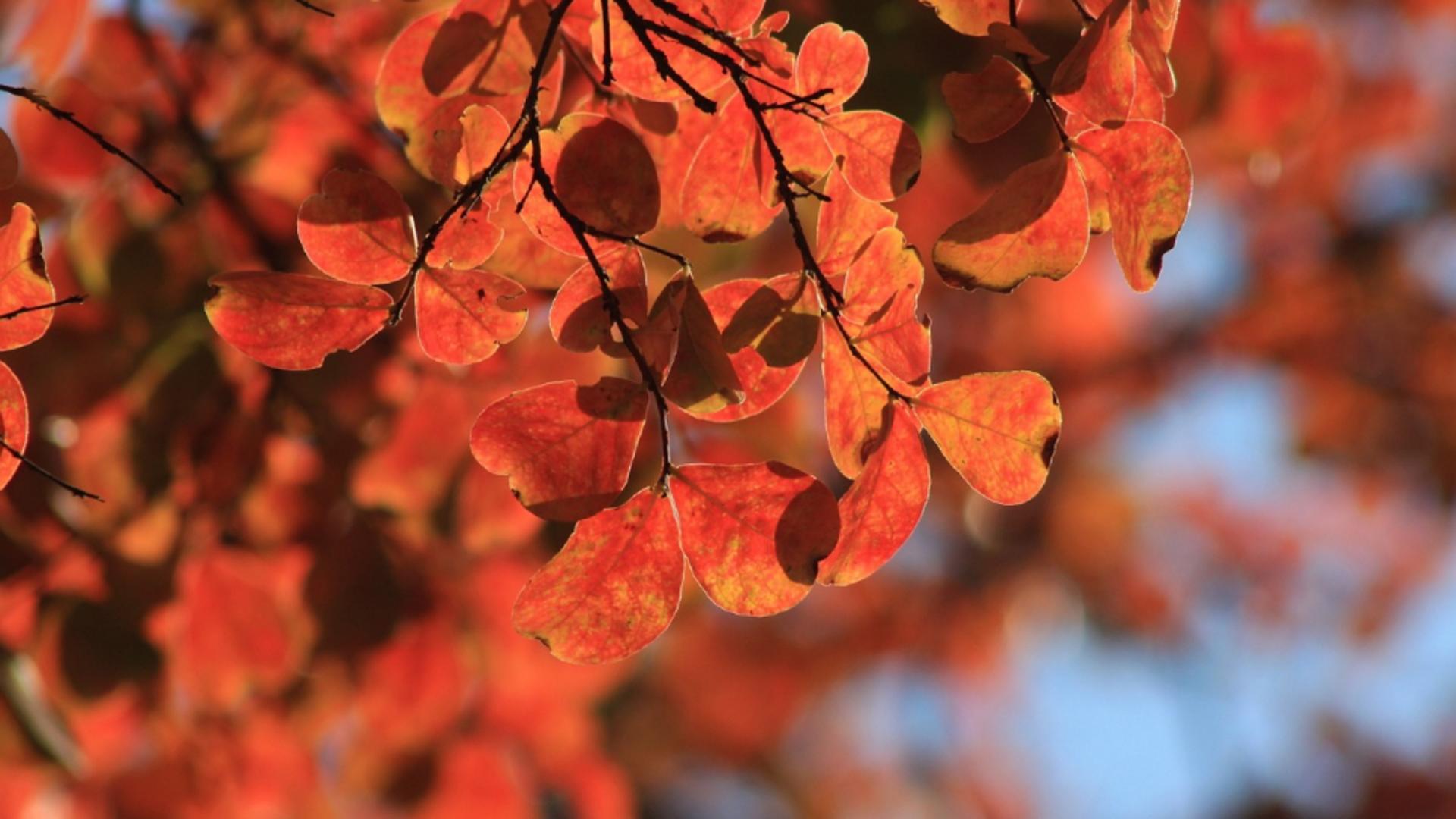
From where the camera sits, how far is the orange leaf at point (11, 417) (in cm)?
66

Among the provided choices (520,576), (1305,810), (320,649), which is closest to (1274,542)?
(1305,810)

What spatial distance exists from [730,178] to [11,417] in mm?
452

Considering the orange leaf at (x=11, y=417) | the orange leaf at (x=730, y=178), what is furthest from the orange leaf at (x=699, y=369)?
the orange leaf at (x=11, y=417)

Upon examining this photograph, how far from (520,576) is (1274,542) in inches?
253

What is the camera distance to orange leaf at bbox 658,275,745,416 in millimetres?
643

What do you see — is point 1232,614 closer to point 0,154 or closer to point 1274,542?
point 1274,542

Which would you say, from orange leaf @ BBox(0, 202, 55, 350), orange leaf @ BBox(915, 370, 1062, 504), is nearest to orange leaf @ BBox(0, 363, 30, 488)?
orange leaf @ BBox(0, 202, 55, 350)

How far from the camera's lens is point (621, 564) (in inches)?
28.0

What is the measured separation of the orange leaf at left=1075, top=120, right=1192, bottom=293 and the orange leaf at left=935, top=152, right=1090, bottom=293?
0.02 metres

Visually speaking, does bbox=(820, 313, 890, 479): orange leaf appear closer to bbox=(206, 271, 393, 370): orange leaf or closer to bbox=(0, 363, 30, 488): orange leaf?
bbox=(206, 271, 393, 370): orange leaf

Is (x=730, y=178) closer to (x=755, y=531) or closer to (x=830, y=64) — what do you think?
(x=830, y=64)

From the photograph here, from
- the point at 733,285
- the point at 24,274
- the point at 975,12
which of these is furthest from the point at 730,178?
the point at 24,274

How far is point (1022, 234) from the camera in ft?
2.36

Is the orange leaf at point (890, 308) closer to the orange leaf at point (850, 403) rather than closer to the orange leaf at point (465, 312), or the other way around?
the orange leaf at point (850, 403)
